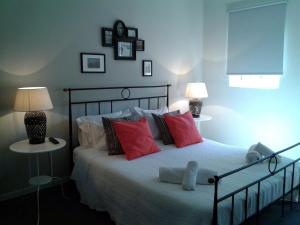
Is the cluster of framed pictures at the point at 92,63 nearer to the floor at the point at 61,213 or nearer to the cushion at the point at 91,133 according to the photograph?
the cushion at the point at 91,133

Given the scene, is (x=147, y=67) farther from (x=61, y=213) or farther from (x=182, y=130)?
(x=61, y=213)

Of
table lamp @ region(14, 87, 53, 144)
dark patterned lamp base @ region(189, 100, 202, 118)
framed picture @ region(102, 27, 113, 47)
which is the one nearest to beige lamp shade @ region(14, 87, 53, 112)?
table lamp @ region(14, 87, 53, 144)

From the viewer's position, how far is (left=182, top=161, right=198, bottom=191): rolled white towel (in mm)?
1976

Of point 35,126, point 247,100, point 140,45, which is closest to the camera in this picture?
point 35,126

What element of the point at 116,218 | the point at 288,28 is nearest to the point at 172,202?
the point at 116,218

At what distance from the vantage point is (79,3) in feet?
10.0

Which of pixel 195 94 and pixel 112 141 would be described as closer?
pixel 112 141

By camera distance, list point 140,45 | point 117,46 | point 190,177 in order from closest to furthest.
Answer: point 190,177 < point 117,46 < point 140,45

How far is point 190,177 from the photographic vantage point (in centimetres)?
201

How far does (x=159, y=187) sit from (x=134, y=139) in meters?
0.79

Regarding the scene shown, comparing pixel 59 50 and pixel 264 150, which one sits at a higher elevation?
pixel 59 50

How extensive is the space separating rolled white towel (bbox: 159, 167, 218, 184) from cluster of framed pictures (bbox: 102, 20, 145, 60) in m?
1.82

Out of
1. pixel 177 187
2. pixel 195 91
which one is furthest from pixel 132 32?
pixel 177 187

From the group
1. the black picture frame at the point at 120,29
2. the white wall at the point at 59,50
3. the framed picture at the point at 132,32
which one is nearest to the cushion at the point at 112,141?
the white wall at the point at 59,50
